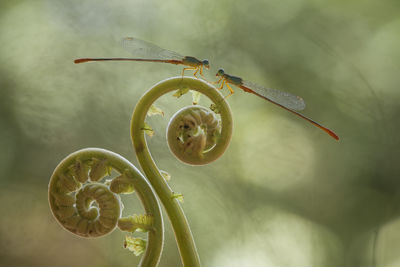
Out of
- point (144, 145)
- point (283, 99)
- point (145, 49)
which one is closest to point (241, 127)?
point (283, 99)

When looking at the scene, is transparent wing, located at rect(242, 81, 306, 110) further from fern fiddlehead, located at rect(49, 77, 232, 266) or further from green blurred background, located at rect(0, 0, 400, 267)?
green blurred background, located at rect(0, 0, 400, 267)

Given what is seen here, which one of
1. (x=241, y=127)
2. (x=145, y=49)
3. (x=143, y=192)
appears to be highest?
(x=241, y=127)

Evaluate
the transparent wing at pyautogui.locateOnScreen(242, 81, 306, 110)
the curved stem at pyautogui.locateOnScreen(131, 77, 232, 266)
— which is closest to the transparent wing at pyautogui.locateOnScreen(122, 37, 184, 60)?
the transparent wing at pyautogui.locateOnScreen(242, 81, 306, 110)

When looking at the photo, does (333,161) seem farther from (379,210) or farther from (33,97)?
(33,97)

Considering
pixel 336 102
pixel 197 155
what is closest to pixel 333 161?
pixel 336 102

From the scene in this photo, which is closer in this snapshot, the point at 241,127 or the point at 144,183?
the point at 144,183

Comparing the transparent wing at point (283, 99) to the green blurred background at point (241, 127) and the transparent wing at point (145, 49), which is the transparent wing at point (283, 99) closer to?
the transparent wing at point (145, 49)

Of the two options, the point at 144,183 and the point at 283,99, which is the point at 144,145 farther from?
the point at 283,99

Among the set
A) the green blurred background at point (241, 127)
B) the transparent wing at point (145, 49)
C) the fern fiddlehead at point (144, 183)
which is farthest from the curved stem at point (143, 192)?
the green blurred background at point (241, 127)
